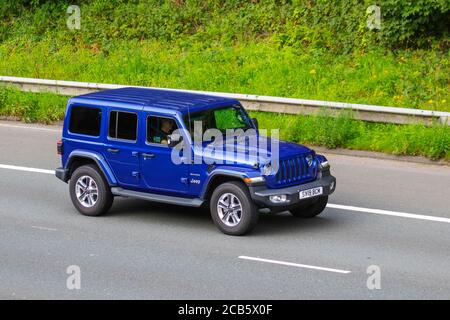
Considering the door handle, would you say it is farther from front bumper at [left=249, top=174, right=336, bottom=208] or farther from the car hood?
front bumper at [left=249, top=174, right=336, bottom=208]

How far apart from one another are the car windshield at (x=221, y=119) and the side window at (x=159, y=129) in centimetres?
25

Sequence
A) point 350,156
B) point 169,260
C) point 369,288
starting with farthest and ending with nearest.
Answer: point 350,156 < point 169,260 < point 369,288

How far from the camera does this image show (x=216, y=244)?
47.9ft

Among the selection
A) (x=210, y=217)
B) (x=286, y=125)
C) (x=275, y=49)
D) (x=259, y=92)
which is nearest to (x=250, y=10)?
(x=275, y=49)

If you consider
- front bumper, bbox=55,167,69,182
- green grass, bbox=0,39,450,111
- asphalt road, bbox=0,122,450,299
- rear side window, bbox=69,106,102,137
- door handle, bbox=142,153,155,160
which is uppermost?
green grass, bbox=0,39,450,111

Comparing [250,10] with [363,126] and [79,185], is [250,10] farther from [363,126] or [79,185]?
[79,185]

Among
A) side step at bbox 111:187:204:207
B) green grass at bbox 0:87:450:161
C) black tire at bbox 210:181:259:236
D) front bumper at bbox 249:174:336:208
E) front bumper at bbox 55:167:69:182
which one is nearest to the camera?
front bumper at bbox 249:174:336:208

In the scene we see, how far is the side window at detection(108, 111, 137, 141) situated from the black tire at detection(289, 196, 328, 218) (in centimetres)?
258

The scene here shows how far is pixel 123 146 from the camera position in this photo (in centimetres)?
1573

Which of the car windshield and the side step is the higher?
the car windshield

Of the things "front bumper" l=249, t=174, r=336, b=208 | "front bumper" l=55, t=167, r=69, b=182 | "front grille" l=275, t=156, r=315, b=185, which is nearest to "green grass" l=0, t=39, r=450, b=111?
"front grille" l=275, t=156, r=315, b=185

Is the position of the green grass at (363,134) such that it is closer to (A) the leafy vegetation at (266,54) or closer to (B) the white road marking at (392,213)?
(A) the leafy vegetation at (266,54)

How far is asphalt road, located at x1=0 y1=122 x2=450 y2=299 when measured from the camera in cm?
1259

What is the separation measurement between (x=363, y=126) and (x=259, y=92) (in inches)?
135
